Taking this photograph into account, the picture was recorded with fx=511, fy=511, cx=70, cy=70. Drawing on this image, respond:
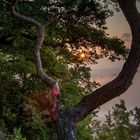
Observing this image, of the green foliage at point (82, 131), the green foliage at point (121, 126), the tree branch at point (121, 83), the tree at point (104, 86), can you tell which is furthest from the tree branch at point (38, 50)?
the green foliage at point (121, 126)

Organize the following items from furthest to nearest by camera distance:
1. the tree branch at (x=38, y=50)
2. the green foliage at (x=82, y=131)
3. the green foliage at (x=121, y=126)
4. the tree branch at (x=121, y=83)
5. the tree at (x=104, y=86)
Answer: the green foliage at (x=121, y=126) < the green foliage at (x=82, y=131) < the tree branch at (x=121, y=83) < the tree branch at (x=38, y=50) < the tree at (x=104, y=86)

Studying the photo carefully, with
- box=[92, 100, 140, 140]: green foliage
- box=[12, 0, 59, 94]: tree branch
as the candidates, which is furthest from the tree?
box=[92, 100, 140, 140]: green foliage

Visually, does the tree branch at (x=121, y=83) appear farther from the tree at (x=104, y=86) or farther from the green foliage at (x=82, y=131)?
the green foliage at (x=82, y=131)

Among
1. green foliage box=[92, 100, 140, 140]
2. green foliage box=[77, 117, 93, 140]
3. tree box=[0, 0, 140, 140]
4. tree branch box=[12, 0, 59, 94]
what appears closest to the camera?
tree box=[0, 0, 140, 140]

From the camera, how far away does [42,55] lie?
28688 mm

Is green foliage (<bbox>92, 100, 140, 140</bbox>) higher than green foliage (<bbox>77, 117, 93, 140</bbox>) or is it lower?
higher

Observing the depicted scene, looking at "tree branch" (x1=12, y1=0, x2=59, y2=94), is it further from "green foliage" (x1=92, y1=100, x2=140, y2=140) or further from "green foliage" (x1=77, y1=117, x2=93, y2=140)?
"green foliage" (x1=92, y1=100, x2=140, y2=140)

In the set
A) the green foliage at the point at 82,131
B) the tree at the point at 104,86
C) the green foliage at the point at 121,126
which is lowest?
the tree at the point at 104,86

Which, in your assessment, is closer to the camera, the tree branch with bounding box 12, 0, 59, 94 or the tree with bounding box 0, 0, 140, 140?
the tree with bounding box 0, 0, 140, 140

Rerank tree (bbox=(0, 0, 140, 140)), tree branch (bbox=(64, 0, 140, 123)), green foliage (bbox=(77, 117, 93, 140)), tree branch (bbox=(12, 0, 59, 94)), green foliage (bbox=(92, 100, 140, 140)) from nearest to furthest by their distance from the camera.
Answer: tree (bbox=(0, 0, 140, 140)) < tree branch (bbox=(12, 0, 59, 94)) < tree branch (bbox=(64, 0, 140, 123)) < green foliage (bbox=(77, 117, 93, 140)) < green foliage (bbox=(92, 100, 140, 140))

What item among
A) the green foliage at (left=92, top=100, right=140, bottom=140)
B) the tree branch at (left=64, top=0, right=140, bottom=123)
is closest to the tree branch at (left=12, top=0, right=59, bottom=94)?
the tree branch at (left=64, top=0, right=140, bottom=123)

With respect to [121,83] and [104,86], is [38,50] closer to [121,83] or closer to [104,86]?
[104,86]

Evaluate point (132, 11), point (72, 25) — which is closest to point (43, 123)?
point (72, 25)

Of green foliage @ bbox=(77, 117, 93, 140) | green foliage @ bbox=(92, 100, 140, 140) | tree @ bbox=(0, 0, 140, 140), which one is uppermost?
green foliage @ bbox=(92, 100, 140, 140)
